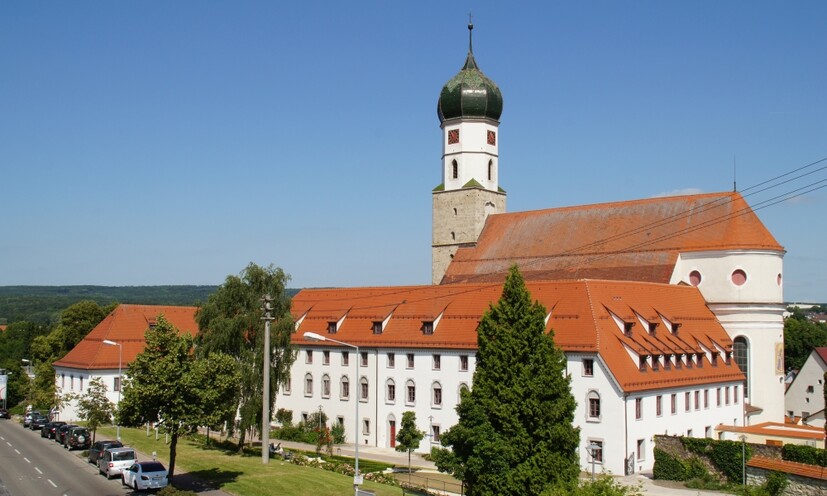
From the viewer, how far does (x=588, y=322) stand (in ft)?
166

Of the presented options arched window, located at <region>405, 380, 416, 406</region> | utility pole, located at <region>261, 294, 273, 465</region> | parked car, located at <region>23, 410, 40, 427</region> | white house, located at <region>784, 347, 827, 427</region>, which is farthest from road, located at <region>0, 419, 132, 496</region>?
white house, located at <region>784, 347, 827, 427</region>

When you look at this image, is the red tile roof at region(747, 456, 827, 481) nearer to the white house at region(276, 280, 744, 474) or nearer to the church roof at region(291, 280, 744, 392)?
the white house at region(276, 280, 744, 474)

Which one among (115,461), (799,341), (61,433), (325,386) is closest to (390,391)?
(325,386)

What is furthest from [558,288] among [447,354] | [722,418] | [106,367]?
[106,367]

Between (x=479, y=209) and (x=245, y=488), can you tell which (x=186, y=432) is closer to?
(x=245, y=488)

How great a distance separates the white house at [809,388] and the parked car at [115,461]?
213 ft

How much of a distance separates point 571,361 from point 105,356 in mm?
36890

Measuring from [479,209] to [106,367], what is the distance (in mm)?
34978

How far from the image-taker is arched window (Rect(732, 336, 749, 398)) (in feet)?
212

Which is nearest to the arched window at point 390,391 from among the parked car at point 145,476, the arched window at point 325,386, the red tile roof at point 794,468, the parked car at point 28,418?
the arched window at point 325,386

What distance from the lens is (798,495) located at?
36375mm

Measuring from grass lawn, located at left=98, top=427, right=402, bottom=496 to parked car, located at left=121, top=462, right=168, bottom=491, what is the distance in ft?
7.81

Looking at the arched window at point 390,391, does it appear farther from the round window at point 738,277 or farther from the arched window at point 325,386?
the round window at point 738,277

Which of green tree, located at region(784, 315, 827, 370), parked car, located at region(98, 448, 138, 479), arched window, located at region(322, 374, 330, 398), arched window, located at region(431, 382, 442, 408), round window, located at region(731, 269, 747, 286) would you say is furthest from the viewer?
green tree, located at region(784, 315, 827, 370)
